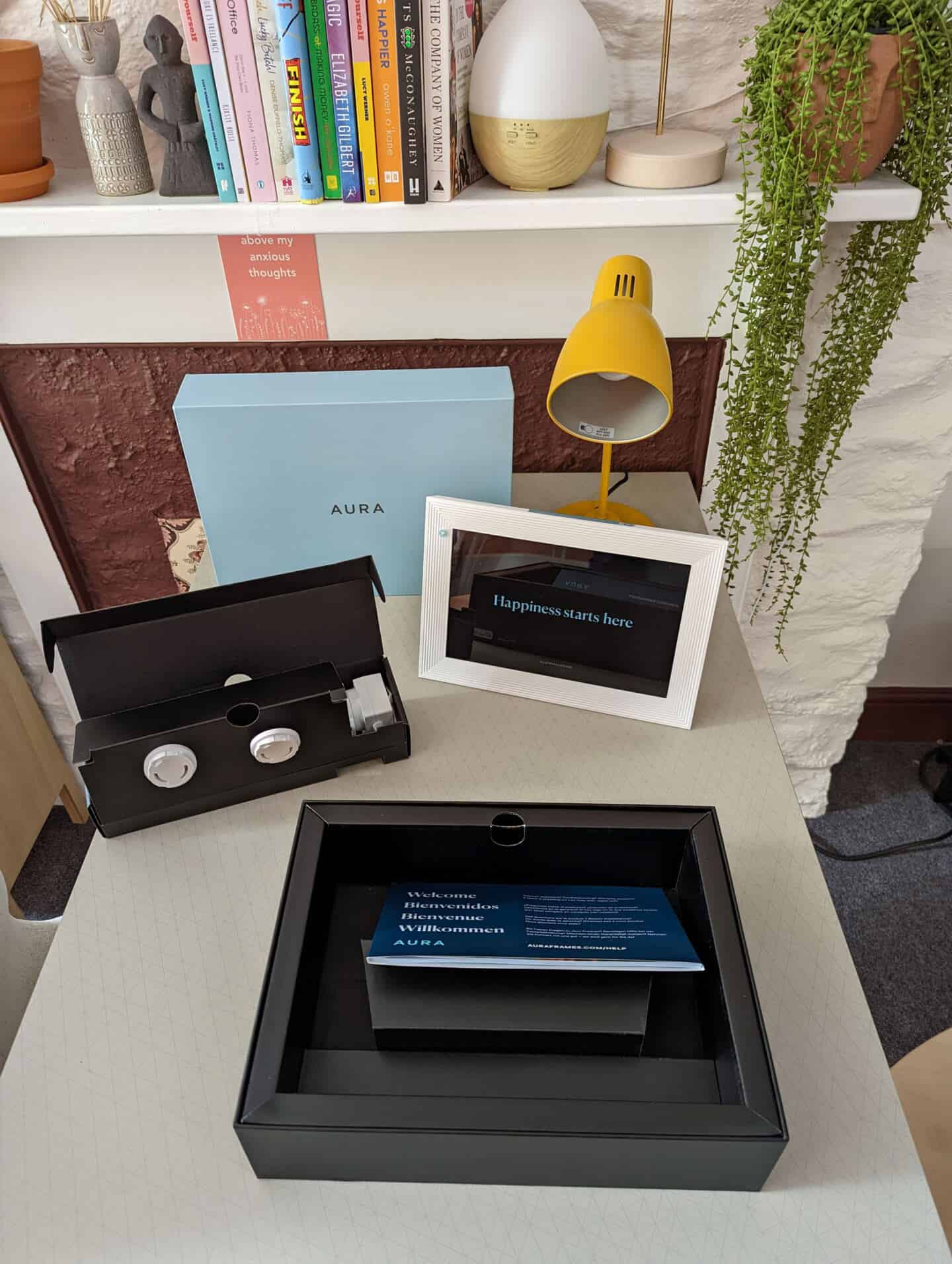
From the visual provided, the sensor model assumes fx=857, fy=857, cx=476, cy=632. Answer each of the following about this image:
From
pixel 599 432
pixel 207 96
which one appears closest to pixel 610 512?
pixel 599 432

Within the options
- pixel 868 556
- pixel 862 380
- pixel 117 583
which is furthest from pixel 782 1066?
pixel 117 583

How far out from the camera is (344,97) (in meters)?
1.03

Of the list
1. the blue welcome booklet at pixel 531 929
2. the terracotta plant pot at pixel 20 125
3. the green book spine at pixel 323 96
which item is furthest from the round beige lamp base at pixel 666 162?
the blue welcome booklet at pixel 531 929

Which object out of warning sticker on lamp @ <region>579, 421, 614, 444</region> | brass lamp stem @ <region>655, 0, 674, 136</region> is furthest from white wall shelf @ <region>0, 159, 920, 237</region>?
warning sticker on lamp @ <region>579, 421, 614, 444</region>

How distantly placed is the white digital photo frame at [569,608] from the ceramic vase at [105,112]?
0.60m

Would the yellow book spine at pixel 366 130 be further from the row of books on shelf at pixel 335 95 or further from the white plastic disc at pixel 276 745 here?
the white plastic disc at pixel 276 745

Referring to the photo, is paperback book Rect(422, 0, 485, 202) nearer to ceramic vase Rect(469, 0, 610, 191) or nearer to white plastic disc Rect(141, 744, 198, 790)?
ceramic vase Rect(469, 0, 610, 191)

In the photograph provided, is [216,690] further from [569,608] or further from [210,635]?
[569,608]

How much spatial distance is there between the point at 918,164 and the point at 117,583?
1.52 m

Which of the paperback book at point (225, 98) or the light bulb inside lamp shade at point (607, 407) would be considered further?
the light bulb inside lamp shade at point (607, 407)

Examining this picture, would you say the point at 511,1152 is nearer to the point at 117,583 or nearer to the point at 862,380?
the point at 862,380

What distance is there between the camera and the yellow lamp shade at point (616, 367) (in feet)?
3.12

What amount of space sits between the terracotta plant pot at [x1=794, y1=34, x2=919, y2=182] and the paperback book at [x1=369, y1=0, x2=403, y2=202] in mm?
471

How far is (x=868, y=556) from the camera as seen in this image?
1.66 m
